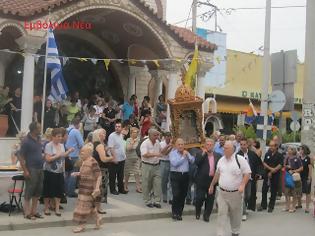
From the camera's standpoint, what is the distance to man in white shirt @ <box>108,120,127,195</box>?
12.1 m

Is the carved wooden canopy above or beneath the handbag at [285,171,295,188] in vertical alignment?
above

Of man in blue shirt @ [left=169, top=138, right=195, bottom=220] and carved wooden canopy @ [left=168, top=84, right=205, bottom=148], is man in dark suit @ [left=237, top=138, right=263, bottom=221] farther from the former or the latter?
carved wooden canopy @ [left=168, top=84, right=205, bottom=148]

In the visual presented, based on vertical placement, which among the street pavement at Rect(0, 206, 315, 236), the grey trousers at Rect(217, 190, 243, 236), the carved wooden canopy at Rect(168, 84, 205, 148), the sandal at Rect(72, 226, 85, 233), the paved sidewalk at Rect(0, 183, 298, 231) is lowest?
the street pavement at Rect(0, 206, 315, 236)

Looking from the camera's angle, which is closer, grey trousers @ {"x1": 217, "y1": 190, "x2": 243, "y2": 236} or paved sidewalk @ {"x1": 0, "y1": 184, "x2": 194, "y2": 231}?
grey trousers @ {"x1": 217, "y1": 190, "x2": 243, "y2": 236}

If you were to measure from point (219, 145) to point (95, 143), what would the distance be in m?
3.50

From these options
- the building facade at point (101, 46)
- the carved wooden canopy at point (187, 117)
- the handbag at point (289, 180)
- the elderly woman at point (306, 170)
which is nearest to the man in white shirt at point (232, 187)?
the handbag at point (289, 180)

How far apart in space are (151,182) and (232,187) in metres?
2.99

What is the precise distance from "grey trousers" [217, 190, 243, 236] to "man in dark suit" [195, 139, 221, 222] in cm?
175

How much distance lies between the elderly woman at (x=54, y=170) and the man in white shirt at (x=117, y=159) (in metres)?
2.07

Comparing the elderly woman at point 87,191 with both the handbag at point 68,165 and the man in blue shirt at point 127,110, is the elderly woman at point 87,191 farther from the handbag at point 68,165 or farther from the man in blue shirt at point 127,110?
the man in blue shirt at point 127,110

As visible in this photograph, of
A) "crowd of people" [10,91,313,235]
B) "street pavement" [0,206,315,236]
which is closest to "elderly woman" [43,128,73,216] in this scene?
"crowd of people" [10,91,313,235]

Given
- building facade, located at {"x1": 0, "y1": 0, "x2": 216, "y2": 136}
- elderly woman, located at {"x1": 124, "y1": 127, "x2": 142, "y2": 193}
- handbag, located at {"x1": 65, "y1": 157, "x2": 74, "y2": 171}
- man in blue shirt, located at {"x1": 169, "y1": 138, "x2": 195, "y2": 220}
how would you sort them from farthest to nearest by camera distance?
1. building facade, located at {"x1": 0, "y1": 0, "x2": 216, "y2": 136}
2. elderly woman, located at {"x1": 124, "y1": 127, "x2": 142, "y2": 193}
3. handbag, located at {"x1": 65, "y1": 157, "x2": 74, "y2": 171}
4. man in blue shirt, located at {"x1": 169, "y1": 138, "x2": 195, "y2": 220}

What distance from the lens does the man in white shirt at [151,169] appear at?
11.3m

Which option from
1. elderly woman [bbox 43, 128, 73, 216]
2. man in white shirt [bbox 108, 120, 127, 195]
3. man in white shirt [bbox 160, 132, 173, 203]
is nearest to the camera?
elderly woman [bbox 43, 128, 73, 216]
